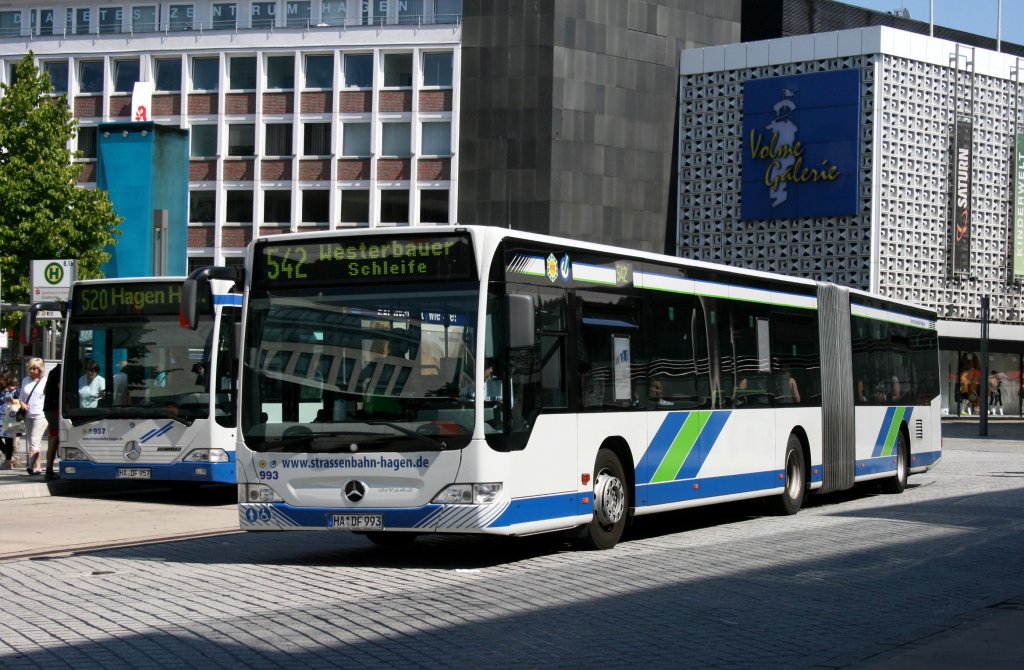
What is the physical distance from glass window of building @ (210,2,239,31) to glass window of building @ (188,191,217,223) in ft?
22.1

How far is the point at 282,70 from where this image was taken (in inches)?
2544

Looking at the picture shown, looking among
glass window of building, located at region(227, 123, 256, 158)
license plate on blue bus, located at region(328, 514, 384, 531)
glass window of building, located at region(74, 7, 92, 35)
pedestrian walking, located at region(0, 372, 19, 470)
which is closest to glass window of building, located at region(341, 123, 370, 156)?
glass window of building, located at region(227, 123, 256, 158)

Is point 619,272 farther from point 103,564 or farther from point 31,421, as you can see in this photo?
point 31,421

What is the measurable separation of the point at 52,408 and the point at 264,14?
4502cm

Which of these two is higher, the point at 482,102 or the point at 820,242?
the point at 482,102

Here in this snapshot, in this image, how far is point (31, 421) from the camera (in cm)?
2238

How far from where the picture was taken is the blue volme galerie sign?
6012 centimetres

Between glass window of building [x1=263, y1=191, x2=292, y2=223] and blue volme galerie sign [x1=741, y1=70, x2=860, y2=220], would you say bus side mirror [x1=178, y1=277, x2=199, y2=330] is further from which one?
glass window of building [x1=263, y1=191, x2=292, y2=223]

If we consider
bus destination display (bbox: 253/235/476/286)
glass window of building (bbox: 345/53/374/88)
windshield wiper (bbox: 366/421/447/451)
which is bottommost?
windshield wiper (bbox: 366/421/447/451)

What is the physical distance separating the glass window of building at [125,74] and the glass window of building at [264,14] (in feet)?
17.6

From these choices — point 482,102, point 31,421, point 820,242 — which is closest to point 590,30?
point 482,102

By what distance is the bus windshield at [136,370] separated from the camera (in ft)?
64.5

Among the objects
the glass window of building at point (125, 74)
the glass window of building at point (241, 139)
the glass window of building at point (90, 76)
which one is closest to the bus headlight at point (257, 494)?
the glass window of building at point (241, 139)

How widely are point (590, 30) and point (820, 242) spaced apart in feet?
40.5
